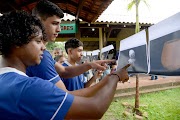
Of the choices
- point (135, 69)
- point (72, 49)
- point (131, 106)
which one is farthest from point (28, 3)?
point (135, 69)

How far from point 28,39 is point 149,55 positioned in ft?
3.94

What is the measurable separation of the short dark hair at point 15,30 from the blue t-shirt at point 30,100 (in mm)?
189

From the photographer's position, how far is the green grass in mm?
4945

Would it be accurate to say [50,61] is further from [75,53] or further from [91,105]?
[75,53]

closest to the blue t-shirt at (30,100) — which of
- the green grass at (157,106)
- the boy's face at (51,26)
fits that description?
the boy's face at (51,26)

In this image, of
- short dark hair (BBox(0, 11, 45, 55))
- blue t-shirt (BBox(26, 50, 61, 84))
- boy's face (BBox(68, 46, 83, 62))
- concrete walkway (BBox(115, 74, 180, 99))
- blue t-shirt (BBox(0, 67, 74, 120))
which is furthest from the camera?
concrete walkway (BBox(115, 74, 180, 99))

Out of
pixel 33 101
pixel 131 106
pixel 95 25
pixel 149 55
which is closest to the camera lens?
pixel 33 101

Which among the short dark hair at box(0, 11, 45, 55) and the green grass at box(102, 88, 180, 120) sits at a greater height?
the short dark hair at box(0, 11, 45, 55)

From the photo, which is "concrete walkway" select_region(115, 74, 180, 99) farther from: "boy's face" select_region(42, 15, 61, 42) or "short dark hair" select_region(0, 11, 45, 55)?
"short dark hair" select_region(0, 11, 45, 55)

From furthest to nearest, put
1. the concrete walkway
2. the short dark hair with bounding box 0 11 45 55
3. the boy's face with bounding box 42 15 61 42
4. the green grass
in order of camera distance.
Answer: the concrete walkway < the green grass < the boy's face with bounding box 42 15 61 42 < the short dark hair with bounding box 0 11 45 55

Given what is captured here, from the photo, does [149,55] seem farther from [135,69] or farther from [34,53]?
[34,53]

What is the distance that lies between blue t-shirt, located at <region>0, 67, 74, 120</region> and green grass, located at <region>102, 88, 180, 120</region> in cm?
419

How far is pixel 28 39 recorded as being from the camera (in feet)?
3.39

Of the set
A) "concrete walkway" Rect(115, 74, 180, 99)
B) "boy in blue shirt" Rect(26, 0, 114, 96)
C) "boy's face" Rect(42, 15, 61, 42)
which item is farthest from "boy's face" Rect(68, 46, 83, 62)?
"concrete walkway" Rect(115, 74, 180, 99)
